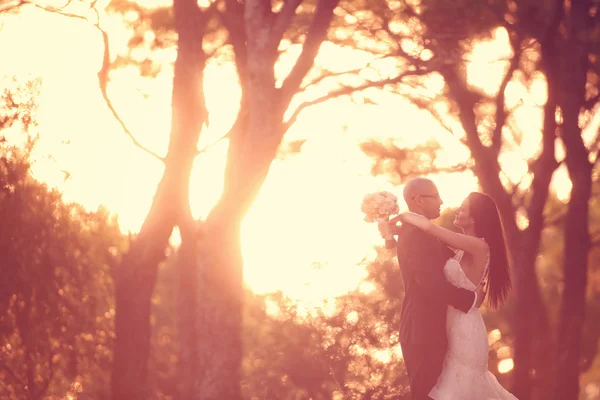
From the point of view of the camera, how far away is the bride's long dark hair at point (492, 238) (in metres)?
7.65

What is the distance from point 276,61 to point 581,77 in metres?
5.34

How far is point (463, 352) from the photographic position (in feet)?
24.8

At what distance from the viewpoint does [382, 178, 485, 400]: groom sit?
23.7 feet

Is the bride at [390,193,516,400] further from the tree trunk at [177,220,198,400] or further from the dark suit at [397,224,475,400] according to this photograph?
the tree trunk at [177,220,198,400]

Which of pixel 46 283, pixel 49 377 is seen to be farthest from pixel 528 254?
pixel 49 377

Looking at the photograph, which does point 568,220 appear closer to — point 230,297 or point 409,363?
point 230,297

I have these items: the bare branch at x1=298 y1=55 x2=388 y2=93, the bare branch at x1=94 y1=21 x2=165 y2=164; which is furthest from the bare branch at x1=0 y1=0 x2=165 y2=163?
the bare branch at x1=298 y1=55 x2=388 y2=93

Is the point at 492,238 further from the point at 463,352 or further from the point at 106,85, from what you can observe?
the point at 106,85

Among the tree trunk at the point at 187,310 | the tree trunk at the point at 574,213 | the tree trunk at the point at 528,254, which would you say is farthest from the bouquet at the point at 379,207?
the tree trunk at the point at 574,213

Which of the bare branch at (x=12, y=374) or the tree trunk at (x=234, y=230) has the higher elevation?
the bare branch at (x=12, y=374)

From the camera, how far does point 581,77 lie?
648 inches

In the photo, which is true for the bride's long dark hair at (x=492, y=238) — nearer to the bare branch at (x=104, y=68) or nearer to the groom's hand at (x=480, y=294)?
the groom's hand at (x=480, y=294)

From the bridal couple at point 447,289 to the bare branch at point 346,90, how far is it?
6097 millimetres

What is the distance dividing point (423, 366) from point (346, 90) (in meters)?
8.36
